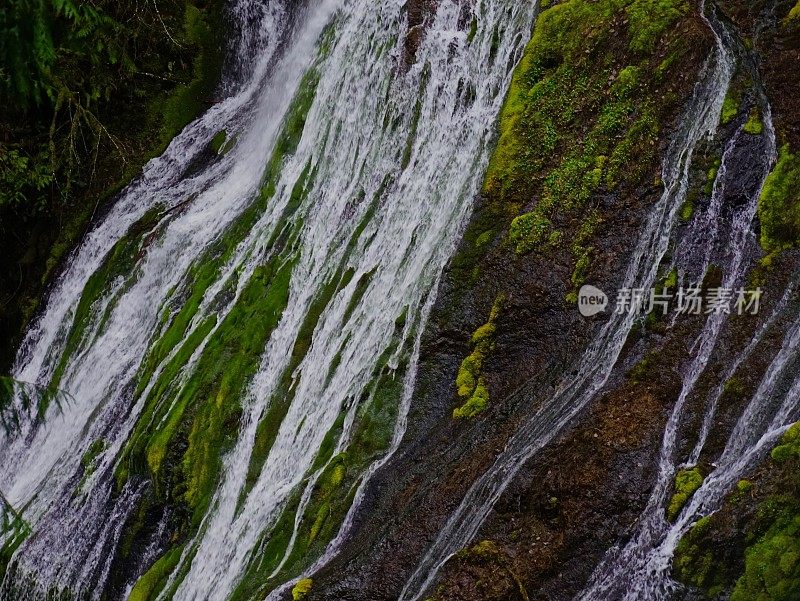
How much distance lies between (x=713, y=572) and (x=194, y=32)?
11.5m

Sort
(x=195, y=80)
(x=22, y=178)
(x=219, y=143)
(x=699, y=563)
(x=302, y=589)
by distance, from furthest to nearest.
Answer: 1. (x=195, y=80)
2. (x=219, y=143)
3. (x=22, y=178)
4. (x=302, y=589)
5. (x=699, y=563)

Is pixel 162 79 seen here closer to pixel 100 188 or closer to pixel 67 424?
pixel 100 188

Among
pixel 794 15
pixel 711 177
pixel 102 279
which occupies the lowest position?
pixel 711 177

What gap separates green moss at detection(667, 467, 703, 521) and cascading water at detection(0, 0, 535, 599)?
2.79 m

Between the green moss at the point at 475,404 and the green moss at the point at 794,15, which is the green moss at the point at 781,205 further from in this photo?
the green moss at the point at 475,404

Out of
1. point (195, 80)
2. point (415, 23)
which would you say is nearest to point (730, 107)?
point (415, 23)

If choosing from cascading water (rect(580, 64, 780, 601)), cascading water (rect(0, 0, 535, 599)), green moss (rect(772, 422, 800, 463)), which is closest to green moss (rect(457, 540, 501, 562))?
cascading water (rect(580, 64, 780, 601))

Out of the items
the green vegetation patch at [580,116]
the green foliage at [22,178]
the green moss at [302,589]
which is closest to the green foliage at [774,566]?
the green vegetation patch at [580,116]

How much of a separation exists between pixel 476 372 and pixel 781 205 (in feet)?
11.2

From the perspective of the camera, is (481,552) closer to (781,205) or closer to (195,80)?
(781,205)

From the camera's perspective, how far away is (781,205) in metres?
7.14

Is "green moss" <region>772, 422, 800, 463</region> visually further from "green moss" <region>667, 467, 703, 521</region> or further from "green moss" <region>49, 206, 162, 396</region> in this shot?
"green moss" <region>49, 206, 162, 396</region>

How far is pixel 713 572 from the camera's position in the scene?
225 inches

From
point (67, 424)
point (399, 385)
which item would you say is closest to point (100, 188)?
point (67, 424)
